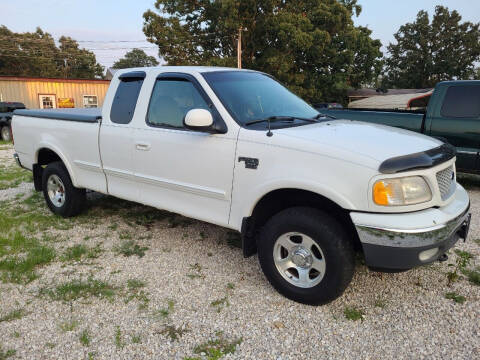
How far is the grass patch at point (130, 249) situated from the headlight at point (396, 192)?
258 cm

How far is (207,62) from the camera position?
25.2 metres

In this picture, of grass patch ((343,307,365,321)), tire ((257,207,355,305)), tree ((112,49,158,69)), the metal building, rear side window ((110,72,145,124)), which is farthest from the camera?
tree ((112,49,158,69))

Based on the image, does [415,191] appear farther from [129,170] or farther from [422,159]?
[129,170]

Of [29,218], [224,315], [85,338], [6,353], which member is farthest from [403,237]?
[29,218]

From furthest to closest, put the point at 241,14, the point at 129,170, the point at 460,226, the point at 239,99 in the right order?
1. the point at 241,14
2. the point at 129,170
3. the point at 239,99
4. the point at 460,226

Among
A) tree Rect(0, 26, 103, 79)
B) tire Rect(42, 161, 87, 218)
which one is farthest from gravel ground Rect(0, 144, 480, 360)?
tree Rect(0, 26, 103, 79)

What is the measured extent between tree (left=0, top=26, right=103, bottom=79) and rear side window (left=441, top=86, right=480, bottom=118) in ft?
216

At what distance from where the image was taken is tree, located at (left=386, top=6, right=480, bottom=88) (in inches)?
1774

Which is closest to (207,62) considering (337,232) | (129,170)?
(129,170)

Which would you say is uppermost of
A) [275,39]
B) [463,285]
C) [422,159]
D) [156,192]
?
[275,39]

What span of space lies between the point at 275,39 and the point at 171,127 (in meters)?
23.7

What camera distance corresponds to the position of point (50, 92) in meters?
27.7

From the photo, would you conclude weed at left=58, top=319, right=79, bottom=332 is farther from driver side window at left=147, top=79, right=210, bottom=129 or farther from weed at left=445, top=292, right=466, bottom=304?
weed at left=445, top=292, right=466, bottom=304

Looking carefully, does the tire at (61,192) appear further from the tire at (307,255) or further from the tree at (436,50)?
the tree at (436,50)
